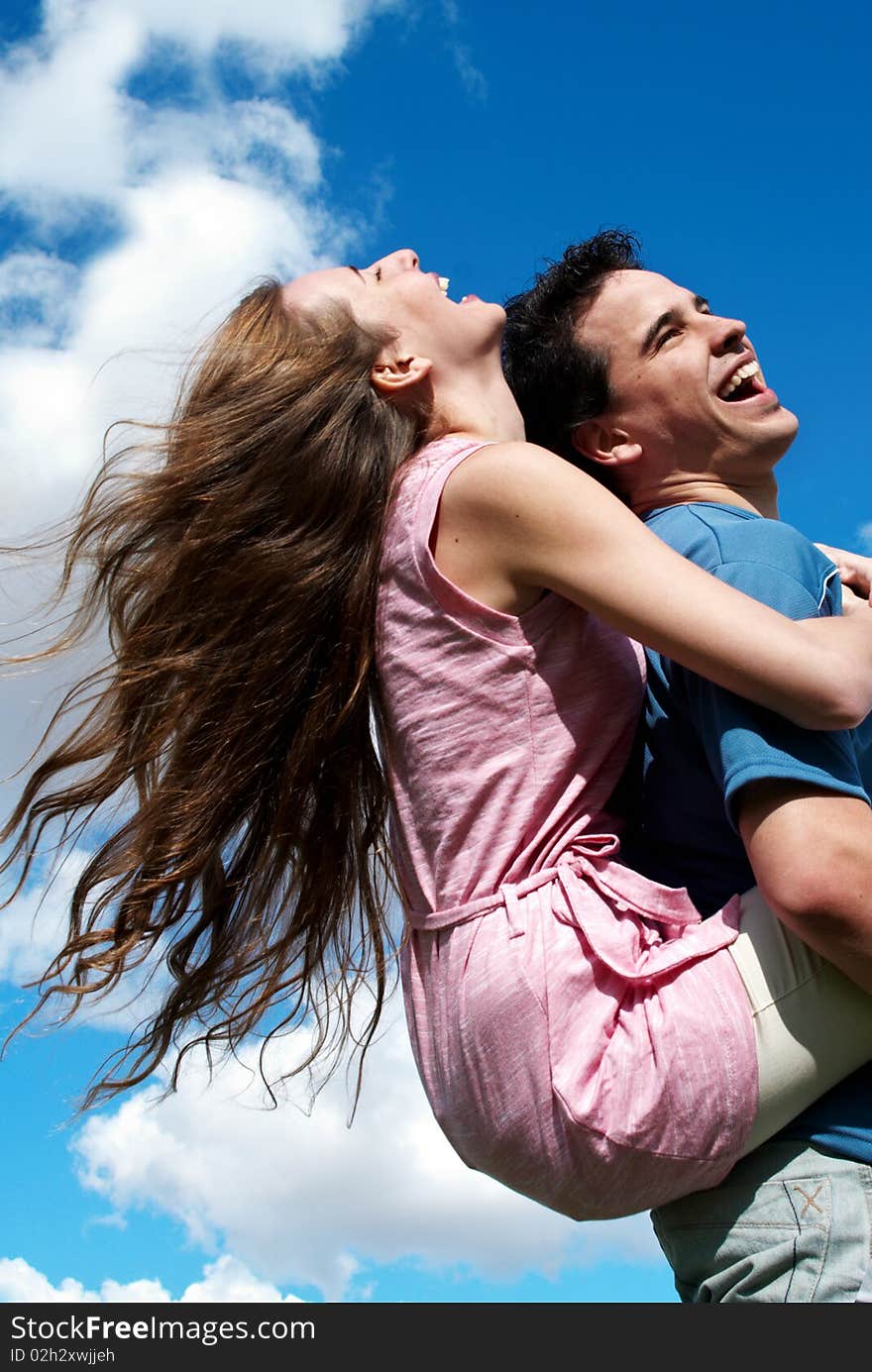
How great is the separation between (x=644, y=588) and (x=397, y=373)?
1.26 metres

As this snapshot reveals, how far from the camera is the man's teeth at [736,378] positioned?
3.94m

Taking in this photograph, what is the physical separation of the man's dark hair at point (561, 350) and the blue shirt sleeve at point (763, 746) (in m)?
1.49

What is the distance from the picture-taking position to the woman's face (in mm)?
3664

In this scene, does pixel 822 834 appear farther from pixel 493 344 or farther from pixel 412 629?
pixel 493 344

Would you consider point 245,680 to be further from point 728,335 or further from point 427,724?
point 728,335

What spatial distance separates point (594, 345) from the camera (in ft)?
13.7

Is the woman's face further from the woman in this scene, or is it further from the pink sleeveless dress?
the pink sleeveless dress

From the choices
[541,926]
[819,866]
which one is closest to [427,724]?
[541,926]

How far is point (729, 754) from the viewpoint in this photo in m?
2.59

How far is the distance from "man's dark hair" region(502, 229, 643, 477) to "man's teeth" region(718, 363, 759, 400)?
0.36m

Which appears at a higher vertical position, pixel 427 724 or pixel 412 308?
pixel 412 308
